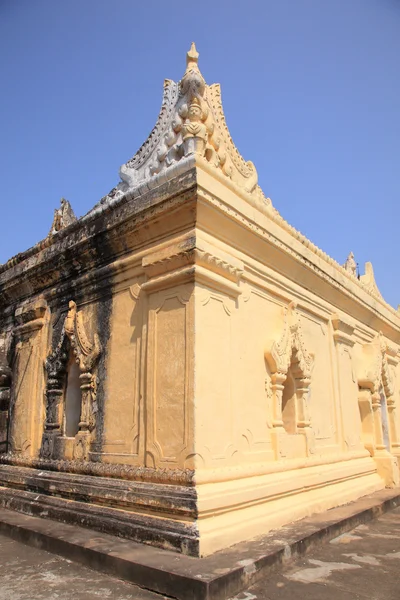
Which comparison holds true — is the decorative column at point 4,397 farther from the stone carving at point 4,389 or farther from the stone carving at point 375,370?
the stone carving at point 375,370

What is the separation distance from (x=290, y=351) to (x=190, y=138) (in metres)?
2.92

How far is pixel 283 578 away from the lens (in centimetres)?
400

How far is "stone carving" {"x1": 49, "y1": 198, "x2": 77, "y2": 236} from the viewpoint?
7727 millimetres

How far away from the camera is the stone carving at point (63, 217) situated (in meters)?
7.73

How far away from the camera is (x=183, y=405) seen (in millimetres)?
4668

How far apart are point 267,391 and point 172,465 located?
5.77 feet

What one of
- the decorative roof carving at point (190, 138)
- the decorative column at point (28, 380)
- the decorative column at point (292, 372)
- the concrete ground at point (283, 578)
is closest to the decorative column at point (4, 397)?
the decorative column at point (28, 380)

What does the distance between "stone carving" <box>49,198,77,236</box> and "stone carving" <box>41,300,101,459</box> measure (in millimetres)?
1795

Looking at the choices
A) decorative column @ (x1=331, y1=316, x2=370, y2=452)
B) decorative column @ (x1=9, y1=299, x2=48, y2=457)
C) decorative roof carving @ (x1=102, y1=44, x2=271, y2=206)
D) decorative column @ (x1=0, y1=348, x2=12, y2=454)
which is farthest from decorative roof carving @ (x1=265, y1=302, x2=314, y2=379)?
decorative column @ (x1=0, y1=348, x2=12, y2=454)

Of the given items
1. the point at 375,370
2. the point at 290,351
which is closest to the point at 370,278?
the point at 375,370

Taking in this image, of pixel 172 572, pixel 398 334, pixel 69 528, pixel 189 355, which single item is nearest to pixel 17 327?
pixel 69 528

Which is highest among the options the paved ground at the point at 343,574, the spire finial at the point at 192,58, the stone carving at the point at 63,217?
the spire finial at the point at 192,58

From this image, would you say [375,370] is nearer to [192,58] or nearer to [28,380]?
[28,380]

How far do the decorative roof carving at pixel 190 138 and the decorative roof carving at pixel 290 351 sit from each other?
1.68 m
